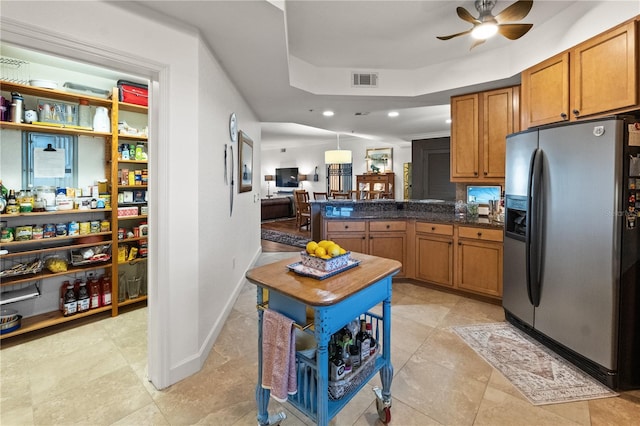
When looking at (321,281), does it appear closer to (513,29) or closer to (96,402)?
(96,402)

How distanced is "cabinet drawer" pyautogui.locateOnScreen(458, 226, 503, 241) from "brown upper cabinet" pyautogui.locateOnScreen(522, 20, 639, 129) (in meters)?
1.05

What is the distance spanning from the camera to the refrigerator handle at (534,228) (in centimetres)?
226

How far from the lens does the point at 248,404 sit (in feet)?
5.65

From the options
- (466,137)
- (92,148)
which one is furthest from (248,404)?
(466,137)

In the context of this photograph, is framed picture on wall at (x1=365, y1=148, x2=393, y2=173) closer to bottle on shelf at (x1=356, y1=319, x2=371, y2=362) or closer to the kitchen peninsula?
the kitchen peninsula

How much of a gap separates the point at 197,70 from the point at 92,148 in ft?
5.42

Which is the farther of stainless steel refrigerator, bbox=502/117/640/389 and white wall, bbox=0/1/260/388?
stainless steel refrigerator, bbox=502/117/640/389

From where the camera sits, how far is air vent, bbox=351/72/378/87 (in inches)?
136

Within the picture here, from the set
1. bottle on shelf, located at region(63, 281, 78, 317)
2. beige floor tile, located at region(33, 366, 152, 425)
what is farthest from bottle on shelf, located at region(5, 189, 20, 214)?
beige floor tile, located at region(33, 366, 152, 425)

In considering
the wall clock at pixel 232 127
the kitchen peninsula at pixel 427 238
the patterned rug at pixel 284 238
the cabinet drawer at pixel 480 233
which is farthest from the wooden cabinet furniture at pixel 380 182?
the wall clock at pixel 232 127

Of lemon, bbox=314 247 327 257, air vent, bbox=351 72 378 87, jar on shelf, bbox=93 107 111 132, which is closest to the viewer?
lemon, bbox=314 247 327 257

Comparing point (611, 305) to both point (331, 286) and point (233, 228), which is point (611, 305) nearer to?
point (331, 286)

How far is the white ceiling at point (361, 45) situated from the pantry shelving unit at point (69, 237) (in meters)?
1.27

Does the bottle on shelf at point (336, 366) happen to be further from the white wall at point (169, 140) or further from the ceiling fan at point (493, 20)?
the ceiling fan at point (493, 20)
